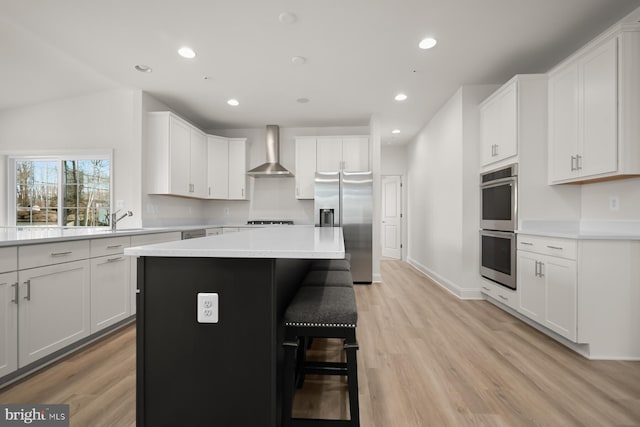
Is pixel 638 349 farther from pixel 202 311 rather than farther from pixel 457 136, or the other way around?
pixel 202 311

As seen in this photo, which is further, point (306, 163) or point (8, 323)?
point (306, 163)

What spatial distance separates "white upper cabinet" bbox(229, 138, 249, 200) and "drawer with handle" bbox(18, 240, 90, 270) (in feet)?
9.16

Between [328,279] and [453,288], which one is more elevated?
[328,279]

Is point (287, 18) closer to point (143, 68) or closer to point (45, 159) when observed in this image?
point (143, 68)

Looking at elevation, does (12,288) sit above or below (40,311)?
above

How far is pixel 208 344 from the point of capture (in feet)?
3.78

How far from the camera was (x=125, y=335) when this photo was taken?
2445 millimetres

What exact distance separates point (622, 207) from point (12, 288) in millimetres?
4508

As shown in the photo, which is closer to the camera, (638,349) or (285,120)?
(638,349)

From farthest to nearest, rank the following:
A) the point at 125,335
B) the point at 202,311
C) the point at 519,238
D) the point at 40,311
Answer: the point at 519,238
the point at 125,335
the point at 40,311
the point at 202,311

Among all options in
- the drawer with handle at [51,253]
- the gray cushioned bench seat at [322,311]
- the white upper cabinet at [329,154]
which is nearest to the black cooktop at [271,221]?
the white upper cabinet at [329,154]

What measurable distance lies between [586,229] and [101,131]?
556 centimetres

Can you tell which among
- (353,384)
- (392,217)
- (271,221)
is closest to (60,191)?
(271,221)

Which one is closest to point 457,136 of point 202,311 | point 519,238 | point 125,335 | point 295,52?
point 519,238
